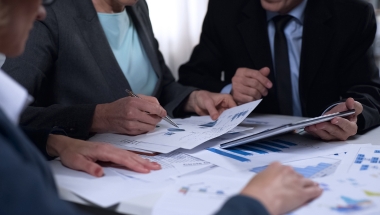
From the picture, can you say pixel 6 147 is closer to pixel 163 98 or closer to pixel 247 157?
pixel 247 157

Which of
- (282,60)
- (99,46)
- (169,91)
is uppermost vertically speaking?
(99,46)

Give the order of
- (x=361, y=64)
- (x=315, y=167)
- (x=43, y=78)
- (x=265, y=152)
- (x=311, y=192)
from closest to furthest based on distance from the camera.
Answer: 1. (x=311, y=192)
2. (x=315, y=167)
3. (x=265, y=152)
4. (x=43, y=78)
5. (x=361, y=64)

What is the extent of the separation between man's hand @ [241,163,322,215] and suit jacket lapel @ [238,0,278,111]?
3.22 ft

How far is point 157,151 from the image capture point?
1.18 meters

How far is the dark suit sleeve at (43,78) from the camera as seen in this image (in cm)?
136

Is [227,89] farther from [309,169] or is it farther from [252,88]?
[309,169]

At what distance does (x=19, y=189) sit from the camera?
647 millimetres

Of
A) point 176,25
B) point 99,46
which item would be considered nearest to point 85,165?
point 99,46

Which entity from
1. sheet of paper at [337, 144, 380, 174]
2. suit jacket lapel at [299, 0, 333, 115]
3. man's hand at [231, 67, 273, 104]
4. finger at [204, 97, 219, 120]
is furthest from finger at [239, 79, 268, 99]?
sheet of paper at [337, 144, 380, 174]

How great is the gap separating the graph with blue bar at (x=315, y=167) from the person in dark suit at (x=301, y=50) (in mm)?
577

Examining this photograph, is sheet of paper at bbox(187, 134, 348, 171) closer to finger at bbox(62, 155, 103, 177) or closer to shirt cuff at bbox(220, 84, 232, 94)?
finger at bbox(62, 155, 103, 177)

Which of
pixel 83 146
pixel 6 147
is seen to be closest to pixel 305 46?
pixel 83 146

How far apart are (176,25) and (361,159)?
1.61 metres

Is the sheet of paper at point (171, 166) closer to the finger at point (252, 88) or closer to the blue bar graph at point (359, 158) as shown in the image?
the blue bar graph at point (359, 158)
